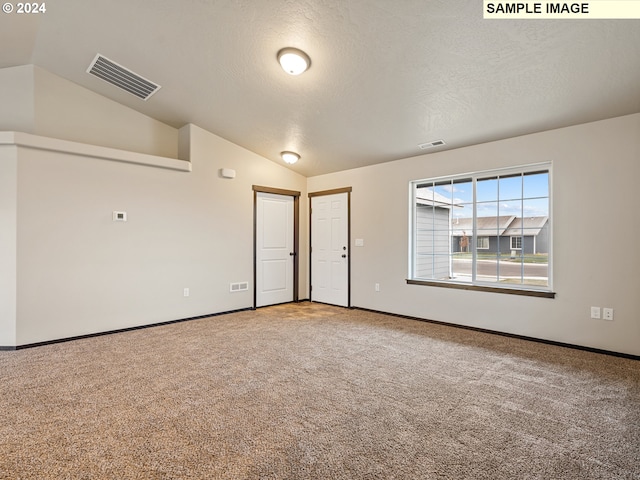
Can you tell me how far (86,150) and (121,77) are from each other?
952mm

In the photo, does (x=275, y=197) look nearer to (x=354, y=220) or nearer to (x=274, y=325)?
(x=354, y=220)

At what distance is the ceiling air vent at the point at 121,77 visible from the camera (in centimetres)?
358

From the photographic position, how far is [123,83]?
154 inches

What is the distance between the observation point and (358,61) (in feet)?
9.75

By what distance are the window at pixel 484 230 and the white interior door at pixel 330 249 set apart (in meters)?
1.26

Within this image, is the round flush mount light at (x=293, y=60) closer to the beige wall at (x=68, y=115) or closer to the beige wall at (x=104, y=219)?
the beige wall at (x=104, y=219)

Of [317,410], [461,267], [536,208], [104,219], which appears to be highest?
[536,208]

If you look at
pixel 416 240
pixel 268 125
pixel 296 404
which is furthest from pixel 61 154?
pixel 416 240

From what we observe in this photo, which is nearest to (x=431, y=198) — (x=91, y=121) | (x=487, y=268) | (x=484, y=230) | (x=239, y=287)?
(x=484, y=230)

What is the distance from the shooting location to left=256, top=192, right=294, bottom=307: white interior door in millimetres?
5641

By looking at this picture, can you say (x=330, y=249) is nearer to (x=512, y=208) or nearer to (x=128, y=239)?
(x=512, y=208)

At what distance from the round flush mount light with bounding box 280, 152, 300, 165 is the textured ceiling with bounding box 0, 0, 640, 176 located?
0.95 m

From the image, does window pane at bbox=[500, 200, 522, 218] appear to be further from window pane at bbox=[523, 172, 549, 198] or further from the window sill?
the window sill

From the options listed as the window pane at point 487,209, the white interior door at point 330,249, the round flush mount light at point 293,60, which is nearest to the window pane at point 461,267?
the window pane at point 487,209
